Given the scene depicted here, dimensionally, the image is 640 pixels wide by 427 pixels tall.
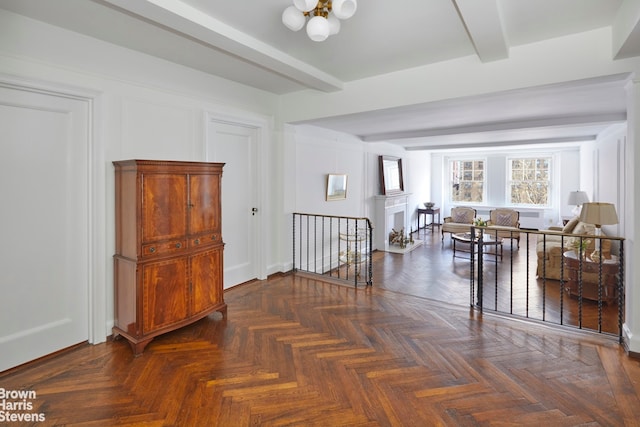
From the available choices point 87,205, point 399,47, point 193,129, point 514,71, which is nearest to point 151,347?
point 87,205

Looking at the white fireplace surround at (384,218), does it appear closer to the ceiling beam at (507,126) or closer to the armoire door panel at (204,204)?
the ceiling beam at (507,126)

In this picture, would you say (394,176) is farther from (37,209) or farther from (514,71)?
(37,209)

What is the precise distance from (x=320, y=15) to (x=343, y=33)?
0.58m

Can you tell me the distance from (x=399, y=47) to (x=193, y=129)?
7.35 ft

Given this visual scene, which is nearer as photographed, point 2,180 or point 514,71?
point 2,180

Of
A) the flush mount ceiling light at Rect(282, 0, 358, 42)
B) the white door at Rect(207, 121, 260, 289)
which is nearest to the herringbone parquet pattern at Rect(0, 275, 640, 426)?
the white door at Rect(207, 121, 260, 289)

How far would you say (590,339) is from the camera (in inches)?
114

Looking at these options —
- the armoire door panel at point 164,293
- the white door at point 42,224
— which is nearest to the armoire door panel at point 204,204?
the armoire door panel at point 164,293

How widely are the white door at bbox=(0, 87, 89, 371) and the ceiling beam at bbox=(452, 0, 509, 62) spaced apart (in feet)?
9.85

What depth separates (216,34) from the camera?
8.44 feet

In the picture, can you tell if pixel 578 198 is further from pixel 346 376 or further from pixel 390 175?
pixel 346 376

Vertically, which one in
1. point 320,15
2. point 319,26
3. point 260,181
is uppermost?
point 320,15

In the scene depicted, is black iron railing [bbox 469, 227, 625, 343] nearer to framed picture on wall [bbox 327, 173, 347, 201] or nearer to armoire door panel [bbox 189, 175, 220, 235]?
framed picture on wall [bbox 327, 173, 347, 201]

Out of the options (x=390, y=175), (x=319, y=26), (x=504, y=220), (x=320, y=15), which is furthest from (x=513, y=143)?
(x=319, y=26)
